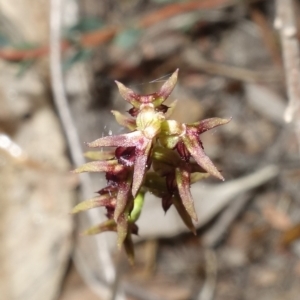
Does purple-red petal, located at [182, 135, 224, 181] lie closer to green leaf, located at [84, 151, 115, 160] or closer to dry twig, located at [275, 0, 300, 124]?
green leaf, located at [84, 151, 115, 160]

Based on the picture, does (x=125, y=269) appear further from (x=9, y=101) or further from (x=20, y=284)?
(x=9, y=101)

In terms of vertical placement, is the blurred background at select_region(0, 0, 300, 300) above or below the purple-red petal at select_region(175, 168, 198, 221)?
above

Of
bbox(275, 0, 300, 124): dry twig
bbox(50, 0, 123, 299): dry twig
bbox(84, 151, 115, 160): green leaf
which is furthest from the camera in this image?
bbox(50, 0, 123, 299): dry twig

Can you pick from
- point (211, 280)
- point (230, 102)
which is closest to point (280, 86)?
point (230, 102)

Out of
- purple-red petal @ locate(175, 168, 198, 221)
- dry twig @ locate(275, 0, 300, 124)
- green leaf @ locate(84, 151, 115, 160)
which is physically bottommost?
purple-red petal @ locate(175, 168, 198, 221)

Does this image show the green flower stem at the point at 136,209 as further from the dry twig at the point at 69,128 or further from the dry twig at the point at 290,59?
the dry twig at the point at 69,128

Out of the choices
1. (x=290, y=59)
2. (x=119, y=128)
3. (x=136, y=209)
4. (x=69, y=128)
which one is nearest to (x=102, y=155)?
(x=136, y=209)

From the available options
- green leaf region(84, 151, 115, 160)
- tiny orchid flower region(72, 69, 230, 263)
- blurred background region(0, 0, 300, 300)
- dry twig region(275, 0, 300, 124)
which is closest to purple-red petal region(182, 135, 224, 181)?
tiny orchid flower region(72, 69, 230, 263)
